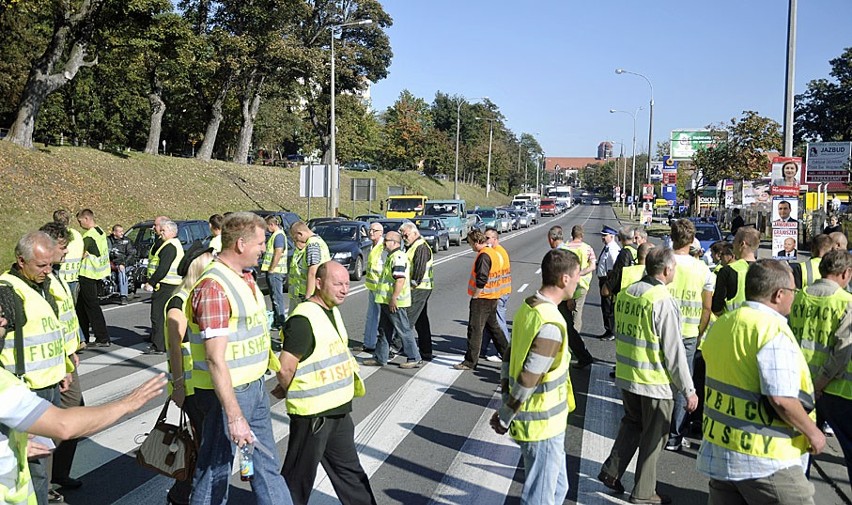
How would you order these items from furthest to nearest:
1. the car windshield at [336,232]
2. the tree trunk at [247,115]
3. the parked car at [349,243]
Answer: the tree trunk at [247,115] < the car windshield at [336,232] < the parked car at [349,243]

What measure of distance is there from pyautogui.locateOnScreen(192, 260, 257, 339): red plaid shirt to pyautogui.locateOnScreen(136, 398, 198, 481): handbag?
673 mm

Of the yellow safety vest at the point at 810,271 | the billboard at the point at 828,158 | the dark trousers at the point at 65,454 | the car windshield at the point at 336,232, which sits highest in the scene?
the billboard at the point at 828,158

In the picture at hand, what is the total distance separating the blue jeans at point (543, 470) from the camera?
157 inches

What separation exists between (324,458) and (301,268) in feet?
17.7

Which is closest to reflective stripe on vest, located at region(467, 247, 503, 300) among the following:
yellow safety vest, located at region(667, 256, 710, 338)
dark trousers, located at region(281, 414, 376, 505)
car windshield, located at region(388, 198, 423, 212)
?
yellow safety vest, located at region(667, 256, 710, 338)

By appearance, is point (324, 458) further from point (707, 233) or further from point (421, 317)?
point (707, 233)

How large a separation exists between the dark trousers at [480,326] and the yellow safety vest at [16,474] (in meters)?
6.31

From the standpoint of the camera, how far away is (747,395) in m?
3.61

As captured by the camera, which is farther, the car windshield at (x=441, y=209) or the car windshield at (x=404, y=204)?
the car windshield at (x=404, y=204)

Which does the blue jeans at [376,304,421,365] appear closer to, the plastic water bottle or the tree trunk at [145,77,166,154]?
the plastic water bottle

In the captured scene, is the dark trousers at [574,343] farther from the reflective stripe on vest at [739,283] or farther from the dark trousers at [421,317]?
the reflective stripe on vest at [739,283]

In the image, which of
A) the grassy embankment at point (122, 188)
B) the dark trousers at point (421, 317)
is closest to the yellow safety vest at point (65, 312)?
the dark trousers at point (421, 317)

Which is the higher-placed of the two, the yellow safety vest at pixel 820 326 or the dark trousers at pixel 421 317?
the yellow safety vest at pixel 820 326

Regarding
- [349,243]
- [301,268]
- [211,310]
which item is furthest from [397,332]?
[349,243]
